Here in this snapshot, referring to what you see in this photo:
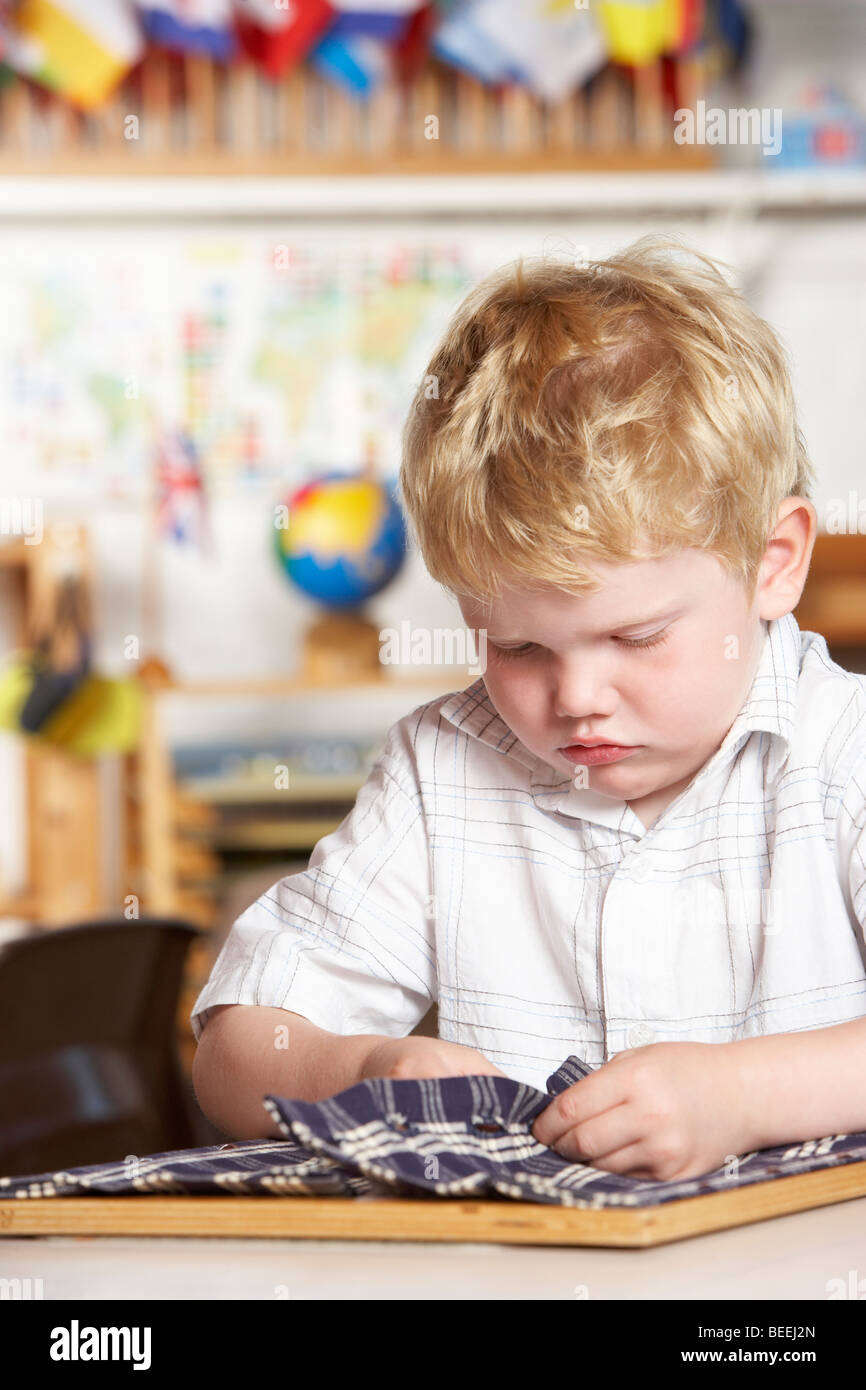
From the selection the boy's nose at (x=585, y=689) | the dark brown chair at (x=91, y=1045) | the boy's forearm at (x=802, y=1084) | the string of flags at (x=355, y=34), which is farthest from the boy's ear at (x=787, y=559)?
the string of flags at (x=355, y=34)

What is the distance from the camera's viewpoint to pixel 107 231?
9.70ft

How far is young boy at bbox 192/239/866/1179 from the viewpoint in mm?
658

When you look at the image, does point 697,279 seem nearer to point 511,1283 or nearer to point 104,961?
point 511,1283

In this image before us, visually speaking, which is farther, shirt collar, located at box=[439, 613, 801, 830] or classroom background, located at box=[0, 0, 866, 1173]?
classroom background, located at box=[0, 0, 866, 1173]

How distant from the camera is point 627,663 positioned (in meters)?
0.67

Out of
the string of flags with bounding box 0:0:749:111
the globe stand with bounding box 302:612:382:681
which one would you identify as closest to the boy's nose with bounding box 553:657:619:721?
the globe stand with bounding box 302:612:382:681

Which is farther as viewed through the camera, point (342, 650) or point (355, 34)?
point (355, 34)

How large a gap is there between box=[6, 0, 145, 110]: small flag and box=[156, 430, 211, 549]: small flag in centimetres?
Result: 68

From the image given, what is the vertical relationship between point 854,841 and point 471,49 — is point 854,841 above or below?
below

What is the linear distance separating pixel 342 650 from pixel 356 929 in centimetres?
192

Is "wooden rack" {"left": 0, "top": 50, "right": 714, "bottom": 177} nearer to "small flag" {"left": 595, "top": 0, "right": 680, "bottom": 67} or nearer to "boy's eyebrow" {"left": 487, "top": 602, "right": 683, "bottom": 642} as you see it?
"small flag" {"left": 595, "top": 0, "right": 680, "bottom": 67}

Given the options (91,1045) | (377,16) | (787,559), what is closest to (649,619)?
(787,559)

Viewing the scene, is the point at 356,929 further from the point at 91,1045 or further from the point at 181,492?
the point at 181,492

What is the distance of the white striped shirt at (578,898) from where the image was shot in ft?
2.38
